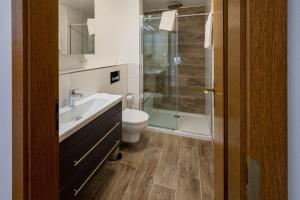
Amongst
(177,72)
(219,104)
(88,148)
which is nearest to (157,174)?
(88,148)

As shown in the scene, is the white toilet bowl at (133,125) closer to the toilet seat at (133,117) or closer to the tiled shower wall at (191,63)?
the toilet seat at (133,117)

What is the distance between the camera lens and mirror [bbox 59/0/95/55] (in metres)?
2.14

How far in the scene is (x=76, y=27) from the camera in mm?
2359

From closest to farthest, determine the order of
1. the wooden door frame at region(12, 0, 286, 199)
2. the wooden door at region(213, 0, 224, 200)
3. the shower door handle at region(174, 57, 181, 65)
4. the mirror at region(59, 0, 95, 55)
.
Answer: the wooden door frame at region(12, 0, 286, 199), the wooden door at region(213, 0, 224, 200), the mirror at region(59, 0, 95, 55), the shower door handle at region(174, 57, 181, 65)

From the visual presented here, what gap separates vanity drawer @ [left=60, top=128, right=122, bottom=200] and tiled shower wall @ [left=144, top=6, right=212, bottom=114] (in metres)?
1.94

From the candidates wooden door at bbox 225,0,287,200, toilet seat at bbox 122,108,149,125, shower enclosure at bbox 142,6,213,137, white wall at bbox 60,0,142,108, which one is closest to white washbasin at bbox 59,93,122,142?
toilet seat at bbox 122,108,149,125

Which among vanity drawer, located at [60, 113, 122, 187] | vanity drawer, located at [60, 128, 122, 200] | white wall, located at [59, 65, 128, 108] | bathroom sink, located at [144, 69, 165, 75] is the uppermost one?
bathroom sink, located at [144, 69, 165, 75]

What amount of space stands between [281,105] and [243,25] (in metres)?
0.18

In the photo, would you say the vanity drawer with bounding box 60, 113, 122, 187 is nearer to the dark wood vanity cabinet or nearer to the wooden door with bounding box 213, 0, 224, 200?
the dark wood vanity cabinet

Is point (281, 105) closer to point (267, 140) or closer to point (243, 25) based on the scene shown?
point (267, 140)

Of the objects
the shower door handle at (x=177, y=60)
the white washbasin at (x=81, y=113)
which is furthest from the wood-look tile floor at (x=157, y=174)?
the shower door handle at (x=177, y=60)

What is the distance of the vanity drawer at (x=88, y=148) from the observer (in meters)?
1.40

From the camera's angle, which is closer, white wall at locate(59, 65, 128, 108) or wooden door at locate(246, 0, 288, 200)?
wooden door at locate(246, 0, 288, 200)
